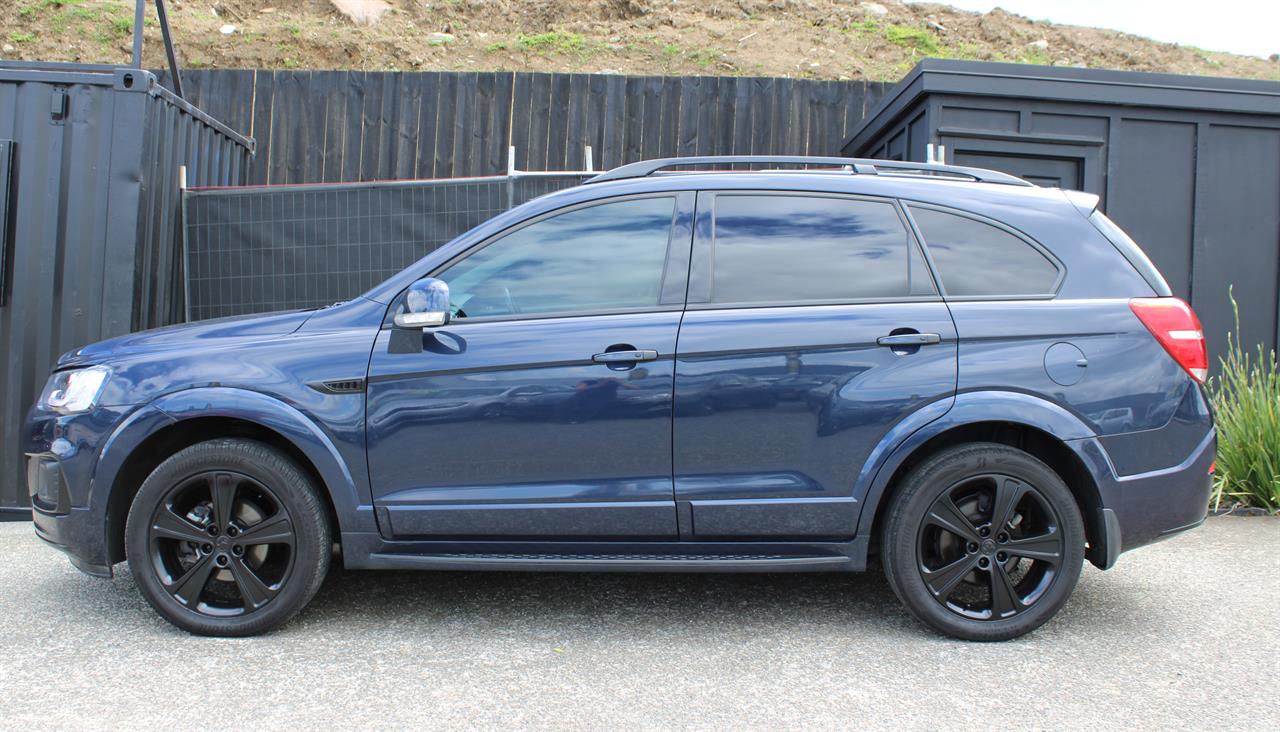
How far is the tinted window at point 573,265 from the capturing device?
3.69 m

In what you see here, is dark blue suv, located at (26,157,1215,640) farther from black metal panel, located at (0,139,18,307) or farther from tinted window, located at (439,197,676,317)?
black metal panel, located at (0,139,18,307)

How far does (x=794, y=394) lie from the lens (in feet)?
11.5

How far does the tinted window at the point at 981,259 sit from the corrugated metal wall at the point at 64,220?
4.74 metres

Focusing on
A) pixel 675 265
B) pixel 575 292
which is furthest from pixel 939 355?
pixel 575 292

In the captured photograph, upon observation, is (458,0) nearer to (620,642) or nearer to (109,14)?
(109,14)

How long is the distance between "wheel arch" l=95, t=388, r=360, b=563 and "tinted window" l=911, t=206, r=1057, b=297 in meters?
2.44

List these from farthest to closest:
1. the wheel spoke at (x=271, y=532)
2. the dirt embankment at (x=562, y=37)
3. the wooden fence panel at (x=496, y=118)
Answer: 1. the dirt embankment at (x=562, y=37)
2. the wooden fence panel at (x=496, y=118)
3. the wheel spoke at (x=271, y=532)

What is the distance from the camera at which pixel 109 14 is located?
50.0 feet

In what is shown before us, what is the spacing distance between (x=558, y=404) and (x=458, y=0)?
16.6 meters

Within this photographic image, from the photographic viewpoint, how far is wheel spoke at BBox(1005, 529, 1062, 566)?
3.52m

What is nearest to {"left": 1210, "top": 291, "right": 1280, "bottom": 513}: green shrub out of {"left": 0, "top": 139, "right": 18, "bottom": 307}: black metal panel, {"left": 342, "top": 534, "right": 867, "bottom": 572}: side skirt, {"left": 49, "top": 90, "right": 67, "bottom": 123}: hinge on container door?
{"left": 342, "top": 534, "right": 867, "bottom": 572}: side skirt

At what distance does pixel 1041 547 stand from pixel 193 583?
3246 millimetres

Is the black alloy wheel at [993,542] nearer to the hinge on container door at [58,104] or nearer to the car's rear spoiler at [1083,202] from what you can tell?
the car's rear spoiler at [1083,202]

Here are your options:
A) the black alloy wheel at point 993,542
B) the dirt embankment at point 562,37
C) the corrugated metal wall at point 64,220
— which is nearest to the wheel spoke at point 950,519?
the black alloy wheel at point 993,542
